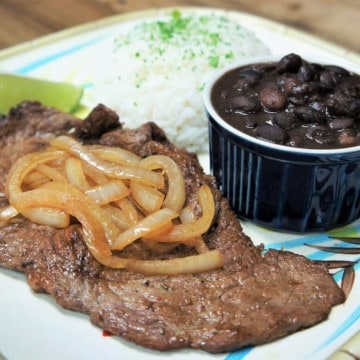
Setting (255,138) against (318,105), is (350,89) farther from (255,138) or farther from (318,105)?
(255,138)

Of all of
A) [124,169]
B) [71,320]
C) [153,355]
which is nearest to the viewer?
[153,355]

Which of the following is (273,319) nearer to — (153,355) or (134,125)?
(153,355)

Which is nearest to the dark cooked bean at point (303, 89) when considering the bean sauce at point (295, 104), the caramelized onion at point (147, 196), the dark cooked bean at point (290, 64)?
the bean sauce at point (295, 104)

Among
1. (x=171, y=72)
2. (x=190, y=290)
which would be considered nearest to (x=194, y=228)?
(x=190, y=290)

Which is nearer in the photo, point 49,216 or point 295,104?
point 49,216

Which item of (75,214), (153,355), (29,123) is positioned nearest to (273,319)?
(153,355)

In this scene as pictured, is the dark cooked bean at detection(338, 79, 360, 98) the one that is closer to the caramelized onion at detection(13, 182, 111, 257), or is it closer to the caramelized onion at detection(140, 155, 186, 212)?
the caramelized onion at detection(140, 155, 186, 212)

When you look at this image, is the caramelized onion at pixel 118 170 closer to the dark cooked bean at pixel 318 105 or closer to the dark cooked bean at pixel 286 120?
the dark cooked bean at pixel 286 120
